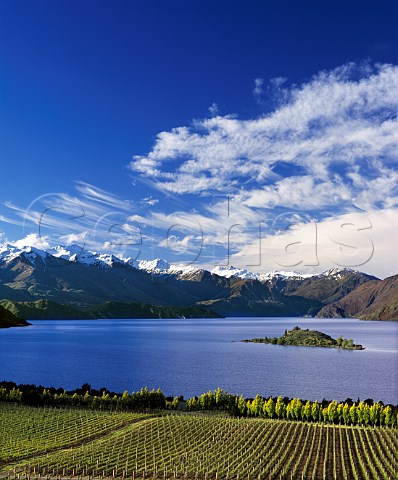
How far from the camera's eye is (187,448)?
78.0 m

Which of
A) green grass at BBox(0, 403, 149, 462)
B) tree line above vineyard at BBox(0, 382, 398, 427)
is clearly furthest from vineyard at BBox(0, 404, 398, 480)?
tree line above vineyard at BBox(0, 382, 398, 427)

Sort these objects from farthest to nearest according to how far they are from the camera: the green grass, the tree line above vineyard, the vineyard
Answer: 1. the tree line above vineyard
2. the green grass
3. the vineyard

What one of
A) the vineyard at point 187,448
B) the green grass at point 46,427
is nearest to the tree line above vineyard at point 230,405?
the vineyard at point 187,448

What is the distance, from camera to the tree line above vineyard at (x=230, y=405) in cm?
10331

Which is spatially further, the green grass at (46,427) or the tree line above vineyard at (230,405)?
the tree line above vineyard at (230,405)

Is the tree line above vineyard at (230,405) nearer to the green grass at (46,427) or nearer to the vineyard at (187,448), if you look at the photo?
the vineyard at (187,448)

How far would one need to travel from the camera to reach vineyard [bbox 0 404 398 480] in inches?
2594

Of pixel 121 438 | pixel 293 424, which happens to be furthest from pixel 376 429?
pixel 121 438

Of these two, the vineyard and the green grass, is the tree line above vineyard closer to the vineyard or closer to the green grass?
the vineyard

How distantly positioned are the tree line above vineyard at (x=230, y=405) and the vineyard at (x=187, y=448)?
4796 millimetres

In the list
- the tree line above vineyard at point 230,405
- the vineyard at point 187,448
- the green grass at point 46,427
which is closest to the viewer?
the vineyard at point 187,448

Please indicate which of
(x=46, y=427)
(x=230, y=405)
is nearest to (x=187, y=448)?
(x=46, y=427)

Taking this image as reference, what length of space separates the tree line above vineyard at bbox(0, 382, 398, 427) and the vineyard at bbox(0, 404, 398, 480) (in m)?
4.80

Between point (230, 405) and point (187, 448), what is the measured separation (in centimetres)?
4049
